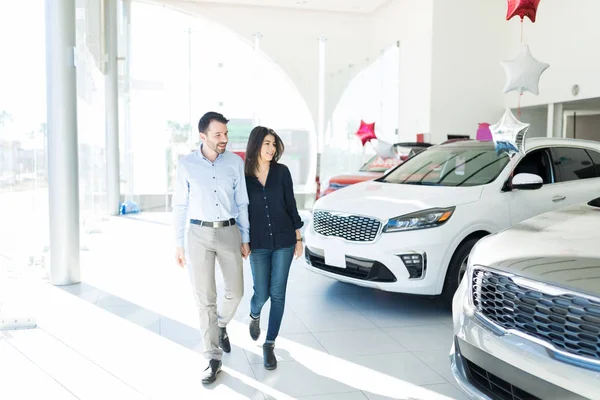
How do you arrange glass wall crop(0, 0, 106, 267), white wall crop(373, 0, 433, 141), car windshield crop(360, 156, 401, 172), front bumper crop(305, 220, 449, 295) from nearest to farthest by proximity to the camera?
front bumper crop(305, 220, 449, 295) → glass wall crop(0, 0, 106, 267) → car windshield crop(360, 156, 401, 172) → white wall crop(373, 0, 433, 141)

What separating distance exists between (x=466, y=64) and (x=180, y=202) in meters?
10.1

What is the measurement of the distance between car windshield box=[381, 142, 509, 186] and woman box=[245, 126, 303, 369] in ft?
6.61

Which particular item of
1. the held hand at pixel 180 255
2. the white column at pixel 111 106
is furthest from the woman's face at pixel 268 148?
the white column at pixel 111 106

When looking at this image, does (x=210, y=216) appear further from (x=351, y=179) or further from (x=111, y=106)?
(x=111, y=106)

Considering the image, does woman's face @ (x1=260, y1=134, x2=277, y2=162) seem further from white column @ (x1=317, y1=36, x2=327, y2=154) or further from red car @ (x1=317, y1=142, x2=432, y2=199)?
white column @ (x1=317, y1=36, x2=327, y2=154)

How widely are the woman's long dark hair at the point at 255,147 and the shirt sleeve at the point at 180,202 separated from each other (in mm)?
404

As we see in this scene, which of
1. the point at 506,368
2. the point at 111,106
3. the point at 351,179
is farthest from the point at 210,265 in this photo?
the point at 111,106

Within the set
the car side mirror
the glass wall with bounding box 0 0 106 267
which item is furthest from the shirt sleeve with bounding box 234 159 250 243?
the glass wall with bounding box 0 0 106 267

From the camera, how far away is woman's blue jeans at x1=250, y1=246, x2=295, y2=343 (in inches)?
130

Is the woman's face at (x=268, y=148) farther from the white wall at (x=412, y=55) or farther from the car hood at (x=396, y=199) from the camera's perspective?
the white wall at (x=412, y=55)

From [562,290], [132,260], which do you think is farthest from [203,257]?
[132,260]

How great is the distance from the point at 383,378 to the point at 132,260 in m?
4.39

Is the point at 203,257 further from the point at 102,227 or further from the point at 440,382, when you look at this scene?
the point at 102,227

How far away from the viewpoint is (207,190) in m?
3.13
